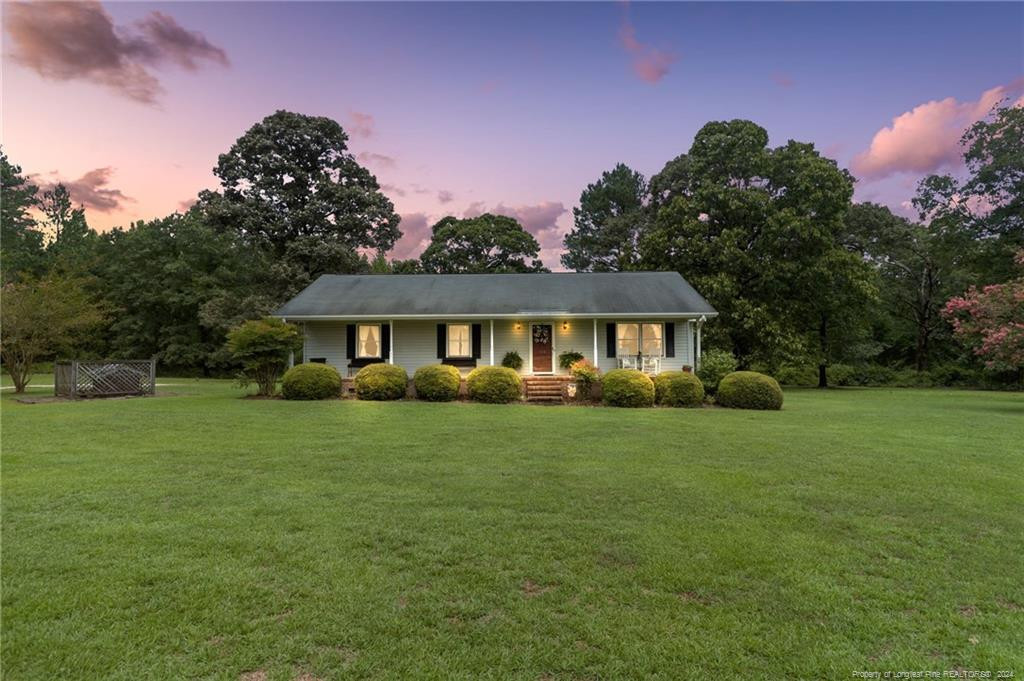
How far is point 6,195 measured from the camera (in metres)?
40.6

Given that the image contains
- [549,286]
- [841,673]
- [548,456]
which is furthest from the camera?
[549,286]

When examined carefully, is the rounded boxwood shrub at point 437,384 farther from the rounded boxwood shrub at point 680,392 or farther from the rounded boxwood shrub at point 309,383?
the rounded boxwood shrub at point 680,392

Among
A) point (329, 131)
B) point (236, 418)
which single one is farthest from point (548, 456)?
point (329, 131)

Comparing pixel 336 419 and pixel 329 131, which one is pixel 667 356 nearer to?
pixel 336 419

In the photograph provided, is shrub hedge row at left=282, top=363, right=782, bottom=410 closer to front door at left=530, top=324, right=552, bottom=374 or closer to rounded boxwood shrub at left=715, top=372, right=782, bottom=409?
rounded boxwood shrub at left=715, top=372, right=782, bottom=409

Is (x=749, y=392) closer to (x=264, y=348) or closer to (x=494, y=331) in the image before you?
(x=494, y=331)

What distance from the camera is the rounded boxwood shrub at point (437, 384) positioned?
1561 cm

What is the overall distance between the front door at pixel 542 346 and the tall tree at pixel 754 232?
9.37 m

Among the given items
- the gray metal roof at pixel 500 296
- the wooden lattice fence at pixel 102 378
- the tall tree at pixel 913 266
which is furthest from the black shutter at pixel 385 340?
the tall tree at pixel 913 266

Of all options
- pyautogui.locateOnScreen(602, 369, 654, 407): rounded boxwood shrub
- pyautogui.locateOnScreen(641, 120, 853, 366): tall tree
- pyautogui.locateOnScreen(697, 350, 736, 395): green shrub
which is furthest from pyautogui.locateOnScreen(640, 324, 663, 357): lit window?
pyautogui.locateOnScreen(641, 120, 853, 366): tall tree

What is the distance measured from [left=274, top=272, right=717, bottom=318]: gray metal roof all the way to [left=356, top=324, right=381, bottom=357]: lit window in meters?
0.83

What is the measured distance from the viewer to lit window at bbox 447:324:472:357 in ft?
63.4

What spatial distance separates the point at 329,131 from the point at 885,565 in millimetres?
33117

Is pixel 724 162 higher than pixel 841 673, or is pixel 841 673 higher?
pixel 724 162
